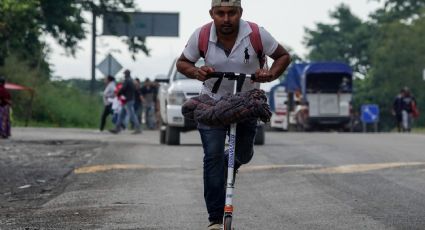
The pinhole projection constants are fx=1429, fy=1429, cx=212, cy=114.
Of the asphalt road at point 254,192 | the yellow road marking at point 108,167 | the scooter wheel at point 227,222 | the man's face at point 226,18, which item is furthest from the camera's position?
the yellow road marking at point 108,167

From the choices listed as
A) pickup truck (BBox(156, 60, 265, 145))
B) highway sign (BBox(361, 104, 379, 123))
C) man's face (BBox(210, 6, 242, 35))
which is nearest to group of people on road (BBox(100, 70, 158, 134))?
pickup truck (BBox(156, 60, 265, 145))

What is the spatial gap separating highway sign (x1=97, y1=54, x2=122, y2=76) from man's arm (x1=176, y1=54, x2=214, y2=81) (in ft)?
126

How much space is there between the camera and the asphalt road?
11.7m

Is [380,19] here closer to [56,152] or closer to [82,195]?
[56,152]

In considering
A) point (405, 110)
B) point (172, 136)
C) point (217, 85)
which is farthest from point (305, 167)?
point (405, 110)

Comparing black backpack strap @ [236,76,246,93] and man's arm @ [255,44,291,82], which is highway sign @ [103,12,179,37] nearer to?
man's arm @ [255,44,291,82]

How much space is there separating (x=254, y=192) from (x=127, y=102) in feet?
72.0

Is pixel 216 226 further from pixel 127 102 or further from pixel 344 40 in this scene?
pixel 344 40

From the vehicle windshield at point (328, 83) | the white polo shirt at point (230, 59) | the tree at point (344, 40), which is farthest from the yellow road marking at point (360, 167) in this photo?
the tree at point (344, 40)

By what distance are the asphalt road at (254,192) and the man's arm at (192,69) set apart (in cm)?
191

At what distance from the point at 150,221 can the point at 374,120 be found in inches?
2366

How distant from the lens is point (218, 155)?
943 cm

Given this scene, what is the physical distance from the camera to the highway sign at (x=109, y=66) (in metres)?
48.1

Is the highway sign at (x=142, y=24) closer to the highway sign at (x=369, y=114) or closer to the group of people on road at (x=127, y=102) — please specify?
the group of people on road at (x=127, y=102)
